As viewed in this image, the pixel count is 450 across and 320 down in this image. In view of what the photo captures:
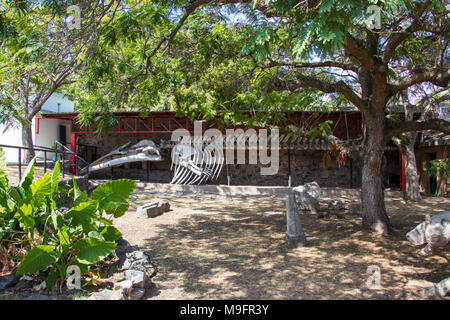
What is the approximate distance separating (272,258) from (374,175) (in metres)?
3.29

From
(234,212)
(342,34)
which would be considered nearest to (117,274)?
(342,34)

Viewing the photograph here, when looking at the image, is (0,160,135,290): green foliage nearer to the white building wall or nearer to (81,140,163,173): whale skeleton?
(81,140,163,173): whale skeleton

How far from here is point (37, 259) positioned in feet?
12.9

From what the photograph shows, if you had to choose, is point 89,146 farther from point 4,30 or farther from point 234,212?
point 4,30

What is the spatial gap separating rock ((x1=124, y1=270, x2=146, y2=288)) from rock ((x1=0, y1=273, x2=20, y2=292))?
A: 139 cm

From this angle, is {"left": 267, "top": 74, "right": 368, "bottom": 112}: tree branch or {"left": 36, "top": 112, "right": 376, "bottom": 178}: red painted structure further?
{"left": 36, "top": 112, "right": 376, "bottom": 178}: red painted structure

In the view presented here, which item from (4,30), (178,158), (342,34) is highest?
(4,30)

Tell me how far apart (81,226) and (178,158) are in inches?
392

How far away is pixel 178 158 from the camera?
14.6 m

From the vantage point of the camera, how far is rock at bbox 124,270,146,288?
424 centimetres

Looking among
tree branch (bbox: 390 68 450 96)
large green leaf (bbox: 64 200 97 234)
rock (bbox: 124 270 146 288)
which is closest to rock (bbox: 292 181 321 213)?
tree branch (bbox: 390 68 450 96)

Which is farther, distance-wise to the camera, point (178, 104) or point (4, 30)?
point (178, 104)

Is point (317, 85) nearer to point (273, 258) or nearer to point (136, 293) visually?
point (273, 258)

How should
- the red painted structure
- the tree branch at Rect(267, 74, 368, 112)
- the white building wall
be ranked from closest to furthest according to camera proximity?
1. the tree branch at Rect(267, 74, 368, 112)
2. the red painted structure
3. the white building wall
